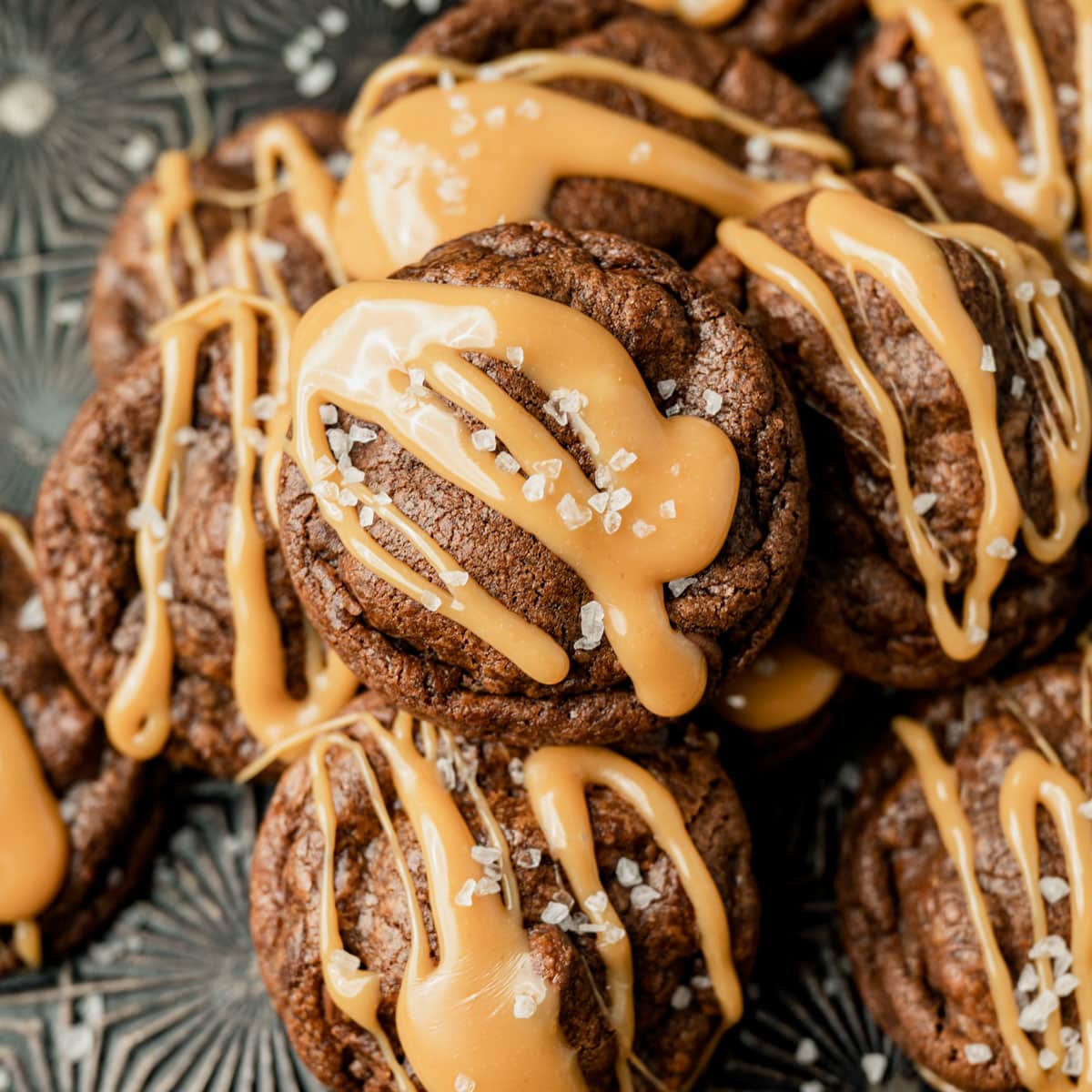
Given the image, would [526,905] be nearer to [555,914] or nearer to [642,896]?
[555,914]

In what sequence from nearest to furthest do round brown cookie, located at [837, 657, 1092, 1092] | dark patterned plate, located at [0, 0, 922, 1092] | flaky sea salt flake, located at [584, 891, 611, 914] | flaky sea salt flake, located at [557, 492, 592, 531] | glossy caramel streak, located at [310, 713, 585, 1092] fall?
flaky sea salt flake, located at [557, 492, 592, 531], glossy caramel streak, located at [310, 713, 585, 1092], flaky sea salt flake, located at [584, 891, 611, 914], round brown cookie, located at [837, 657, 1092, 1092], dark patterned plate, located at [0, 0, 922, 1092]

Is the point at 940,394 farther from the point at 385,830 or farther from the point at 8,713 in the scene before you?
the point at 8,713

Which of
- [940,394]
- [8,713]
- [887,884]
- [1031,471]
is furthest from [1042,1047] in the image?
[8,713]

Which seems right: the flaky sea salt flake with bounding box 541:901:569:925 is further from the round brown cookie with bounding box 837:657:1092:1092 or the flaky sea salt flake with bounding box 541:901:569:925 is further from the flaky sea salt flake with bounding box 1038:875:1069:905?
the flaky sea salt flake with bounding box 1038:875:1069:905

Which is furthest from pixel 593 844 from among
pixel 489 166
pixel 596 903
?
Answer: pixel 489 166

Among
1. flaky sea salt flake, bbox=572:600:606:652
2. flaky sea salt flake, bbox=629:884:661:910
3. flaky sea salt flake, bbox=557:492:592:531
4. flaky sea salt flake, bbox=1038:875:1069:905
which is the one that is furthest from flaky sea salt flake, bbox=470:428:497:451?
flaky sea salt flake, bbox=1038:875:1069:905
